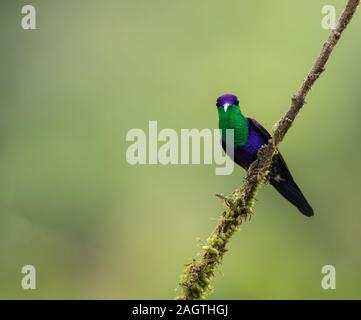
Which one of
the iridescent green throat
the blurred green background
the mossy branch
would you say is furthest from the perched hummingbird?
the blurred green background

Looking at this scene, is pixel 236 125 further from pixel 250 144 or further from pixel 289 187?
pixel 289 187

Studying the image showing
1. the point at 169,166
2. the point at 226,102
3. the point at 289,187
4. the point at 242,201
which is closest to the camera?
the point at 242,201

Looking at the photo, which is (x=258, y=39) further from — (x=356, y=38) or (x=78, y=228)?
(x=78, y=228)

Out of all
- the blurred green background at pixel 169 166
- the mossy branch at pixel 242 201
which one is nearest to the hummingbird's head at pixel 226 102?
the mossy branch at pixel 242 201

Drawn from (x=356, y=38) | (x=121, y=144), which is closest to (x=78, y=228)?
(x=121, y=144)

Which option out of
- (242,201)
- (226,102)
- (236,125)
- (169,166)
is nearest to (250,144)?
(236,125)

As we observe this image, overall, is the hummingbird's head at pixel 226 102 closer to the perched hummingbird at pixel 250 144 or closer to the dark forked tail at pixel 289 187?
the perched hummingbird at pixel 250 144
